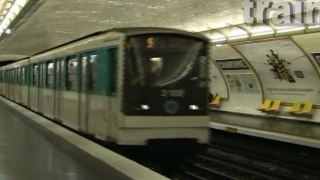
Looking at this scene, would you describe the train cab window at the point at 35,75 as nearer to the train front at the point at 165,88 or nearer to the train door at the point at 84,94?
the train door at the point at 84,94

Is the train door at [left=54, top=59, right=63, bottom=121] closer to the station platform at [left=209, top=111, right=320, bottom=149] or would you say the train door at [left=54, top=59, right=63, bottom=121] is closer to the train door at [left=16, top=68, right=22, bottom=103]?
the station platform at [left=209, top=111, right=320, bottom=149]

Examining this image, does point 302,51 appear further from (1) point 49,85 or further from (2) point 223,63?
(1) point 49,85

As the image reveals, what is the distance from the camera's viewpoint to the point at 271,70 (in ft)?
61.0

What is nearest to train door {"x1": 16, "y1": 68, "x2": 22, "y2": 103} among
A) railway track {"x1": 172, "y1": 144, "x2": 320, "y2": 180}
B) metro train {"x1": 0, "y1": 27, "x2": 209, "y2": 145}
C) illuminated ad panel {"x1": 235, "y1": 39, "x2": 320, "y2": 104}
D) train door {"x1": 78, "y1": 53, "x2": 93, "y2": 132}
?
illuminated ad panel {"x1": 235, "y1": 39, "x2": 320, "y2": 104}

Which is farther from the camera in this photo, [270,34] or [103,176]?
[270,34]

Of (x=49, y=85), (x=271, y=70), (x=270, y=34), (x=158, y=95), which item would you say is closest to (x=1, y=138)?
(x=158, y=95)

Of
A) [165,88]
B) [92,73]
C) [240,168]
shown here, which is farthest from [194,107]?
[240,168]

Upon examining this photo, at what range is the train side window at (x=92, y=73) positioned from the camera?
10.9 m

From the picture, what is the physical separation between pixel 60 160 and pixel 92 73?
3.37 meters

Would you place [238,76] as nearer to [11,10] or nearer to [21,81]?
[11,10]

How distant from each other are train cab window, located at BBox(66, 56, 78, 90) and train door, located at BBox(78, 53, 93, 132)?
0.58m

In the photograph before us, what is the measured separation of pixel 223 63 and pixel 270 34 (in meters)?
6.13

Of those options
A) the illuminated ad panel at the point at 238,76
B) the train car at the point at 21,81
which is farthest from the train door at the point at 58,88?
the train car at the point at 21,81

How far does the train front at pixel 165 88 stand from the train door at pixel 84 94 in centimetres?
193
